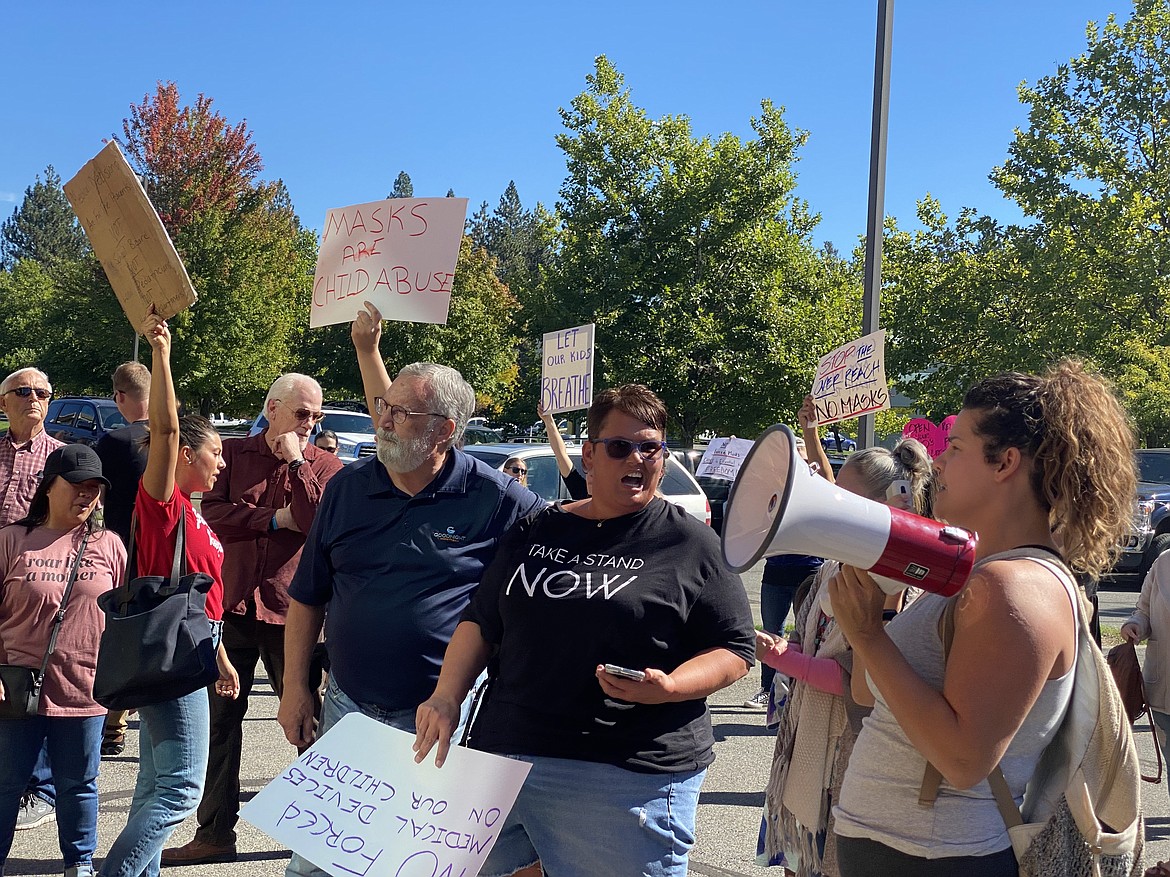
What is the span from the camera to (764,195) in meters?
23.5

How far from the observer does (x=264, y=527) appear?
490cm

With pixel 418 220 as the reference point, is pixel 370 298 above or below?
below

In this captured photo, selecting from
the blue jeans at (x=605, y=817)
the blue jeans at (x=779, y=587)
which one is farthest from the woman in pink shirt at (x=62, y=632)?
the blue jeans at (x=779, y=587)

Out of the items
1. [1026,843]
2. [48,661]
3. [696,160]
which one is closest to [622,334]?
[696,160]

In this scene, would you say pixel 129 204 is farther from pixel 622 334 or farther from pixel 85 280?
pixel 85 280

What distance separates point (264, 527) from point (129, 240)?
53.9 inches

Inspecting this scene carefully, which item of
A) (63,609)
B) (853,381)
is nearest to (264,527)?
(63,609)

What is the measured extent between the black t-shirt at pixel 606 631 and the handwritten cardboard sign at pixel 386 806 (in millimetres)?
170

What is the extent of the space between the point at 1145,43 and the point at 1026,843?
25824 mm

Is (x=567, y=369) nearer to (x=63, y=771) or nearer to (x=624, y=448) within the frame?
(x=63, y=771)

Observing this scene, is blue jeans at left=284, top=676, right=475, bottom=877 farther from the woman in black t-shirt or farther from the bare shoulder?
the bare shoulder

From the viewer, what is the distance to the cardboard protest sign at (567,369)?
30.0 feet

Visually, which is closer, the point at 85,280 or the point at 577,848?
the point at 577,848

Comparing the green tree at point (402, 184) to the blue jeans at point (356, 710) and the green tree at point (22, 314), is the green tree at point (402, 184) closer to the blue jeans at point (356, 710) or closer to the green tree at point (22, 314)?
the green tree at point (22, 314)
